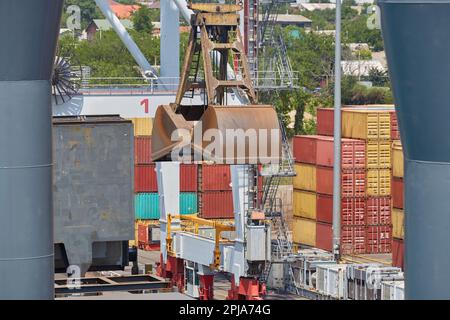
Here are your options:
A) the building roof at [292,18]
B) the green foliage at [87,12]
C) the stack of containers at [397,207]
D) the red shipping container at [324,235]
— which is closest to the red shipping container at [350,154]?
the red shipping container at [324,235]

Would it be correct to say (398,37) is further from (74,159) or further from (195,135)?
(195,135)

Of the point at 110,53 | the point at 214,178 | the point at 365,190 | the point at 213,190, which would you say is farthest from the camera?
the point at 110,53

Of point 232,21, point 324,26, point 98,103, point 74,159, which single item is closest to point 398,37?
point 74,159

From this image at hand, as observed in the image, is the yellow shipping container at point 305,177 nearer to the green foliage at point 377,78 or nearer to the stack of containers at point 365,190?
the stack of containers at point 365,190

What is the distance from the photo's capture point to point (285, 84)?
40.9 metres

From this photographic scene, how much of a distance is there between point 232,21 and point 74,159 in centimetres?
983

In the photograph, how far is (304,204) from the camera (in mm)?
48688

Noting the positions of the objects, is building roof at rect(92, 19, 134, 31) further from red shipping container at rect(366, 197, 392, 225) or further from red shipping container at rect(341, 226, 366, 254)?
red shipping container at rect(341, 226, 366, 254)

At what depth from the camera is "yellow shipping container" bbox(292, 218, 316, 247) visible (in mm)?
47781

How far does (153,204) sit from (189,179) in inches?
67.4

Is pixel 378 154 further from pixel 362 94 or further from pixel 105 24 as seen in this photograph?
pixel 105 24

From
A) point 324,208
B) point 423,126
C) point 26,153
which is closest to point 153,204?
point 324,208

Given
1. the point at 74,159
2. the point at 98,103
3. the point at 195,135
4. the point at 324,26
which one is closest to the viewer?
the point at 74,159

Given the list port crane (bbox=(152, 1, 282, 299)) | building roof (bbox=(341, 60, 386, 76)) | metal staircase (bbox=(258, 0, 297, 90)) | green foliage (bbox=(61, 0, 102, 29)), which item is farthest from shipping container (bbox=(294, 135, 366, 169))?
green foliage (bbox=(61, 0, 102, 29))
